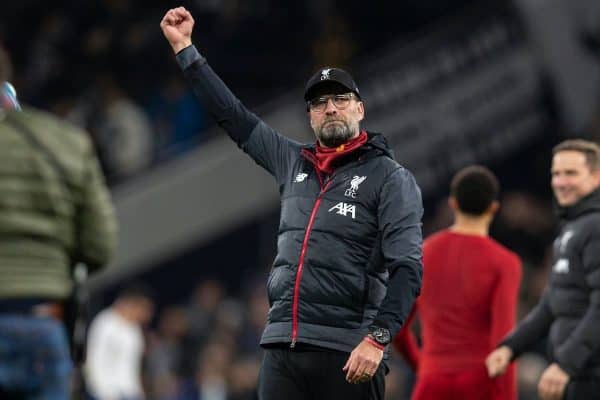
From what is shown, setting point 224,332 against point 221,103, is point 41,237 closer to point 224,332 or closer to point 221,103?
point 221,103

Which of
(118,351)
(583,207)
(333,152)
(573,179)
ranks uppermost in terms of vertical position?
(333,152)

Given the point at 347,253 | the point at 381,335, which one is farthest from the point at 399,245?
the point at 381,335

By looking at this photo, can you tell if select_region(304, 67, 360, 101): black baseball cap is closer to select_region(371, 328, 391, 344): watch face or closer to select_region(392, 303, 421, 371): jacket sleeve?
select_region(371, 328, 391, 344): watch face

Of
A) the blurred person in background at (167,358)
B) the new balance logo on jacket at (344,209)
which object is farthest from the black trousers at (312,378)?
the blurred person in background at (167,358)

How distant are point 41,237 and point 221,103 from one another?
184 cm

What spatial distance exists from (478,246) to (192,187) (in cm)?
960

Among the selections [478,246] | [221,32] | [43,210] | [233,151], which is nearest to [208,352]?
[233,151]

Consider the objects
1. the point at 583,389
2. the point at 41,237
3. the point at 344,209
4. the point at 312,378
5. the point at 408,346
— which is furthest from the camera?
the point at 408,346

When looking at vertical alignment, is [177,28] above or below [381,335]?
above

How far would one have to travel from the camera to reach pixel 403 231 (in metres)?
6.34

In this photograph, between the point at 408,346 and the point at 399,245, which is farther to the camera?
the point at 408,346

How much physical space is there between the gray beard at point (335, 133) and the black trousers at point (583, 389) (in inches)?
75.8

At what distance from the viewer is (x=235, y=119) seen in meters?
6.96

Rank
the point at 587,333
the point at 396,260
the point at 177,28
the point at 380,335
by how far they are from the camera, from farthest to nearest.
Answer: the point at 587,333 < the point at 177,28 < the point at 396,260 < the point at 380,335
